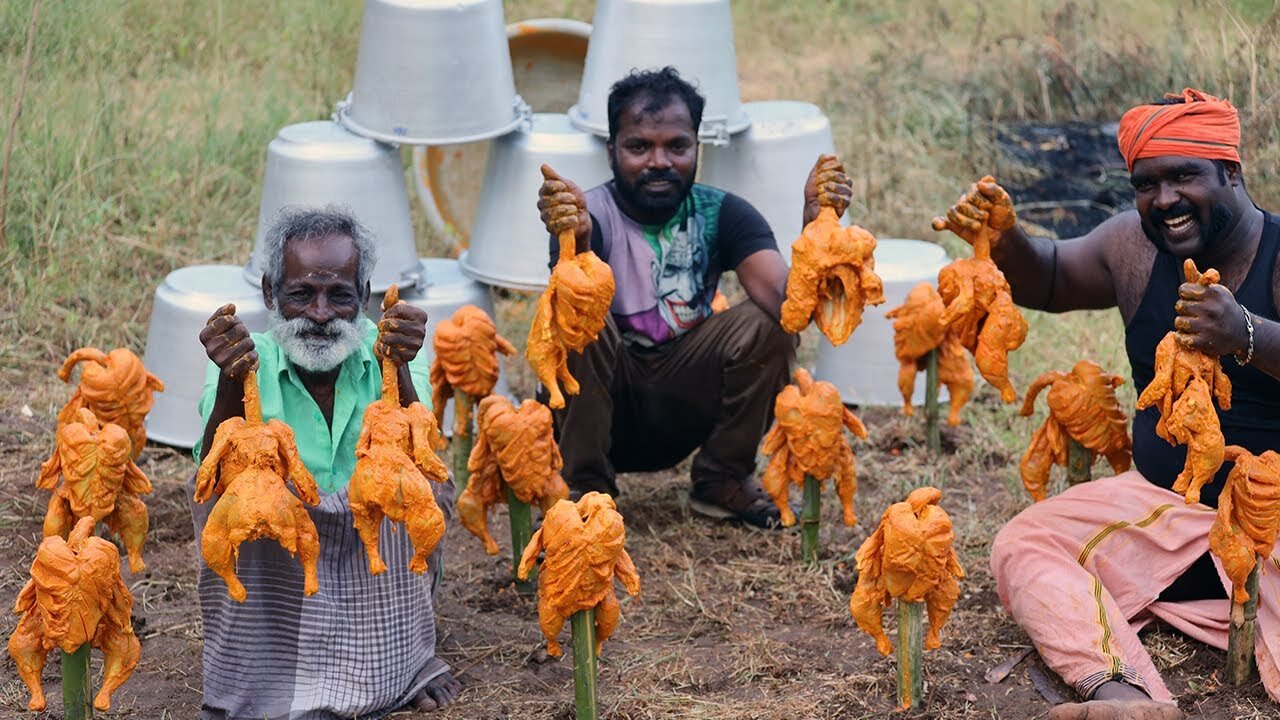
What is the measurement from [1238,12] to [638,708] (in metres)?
5.22

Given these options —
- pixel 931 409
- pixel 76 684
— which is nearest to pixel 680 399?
pixel 931 409

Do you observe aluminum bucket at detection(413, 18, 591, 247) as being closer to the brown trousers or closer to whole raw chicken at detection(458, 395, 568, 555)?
the brown trousers

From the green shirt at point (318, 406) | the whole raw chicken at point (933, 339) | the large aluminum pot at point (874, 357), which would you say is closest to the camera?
the green shirt at point (318, 406)

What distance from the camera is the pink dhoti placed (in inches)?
123

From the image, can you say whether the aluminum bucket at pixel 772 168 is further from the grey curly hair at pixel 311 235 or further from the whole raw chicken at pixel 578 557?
the whole raw chicken at pixel 578 557

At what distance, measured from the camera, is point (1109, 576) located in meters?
3.37

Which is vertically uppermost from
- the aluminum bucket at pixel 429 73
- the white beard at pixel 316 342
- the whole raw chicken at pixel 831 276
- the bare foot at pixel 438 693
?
the aluminum bucket at pixel 429 73

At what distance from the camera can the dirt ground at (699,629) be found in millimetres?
3172

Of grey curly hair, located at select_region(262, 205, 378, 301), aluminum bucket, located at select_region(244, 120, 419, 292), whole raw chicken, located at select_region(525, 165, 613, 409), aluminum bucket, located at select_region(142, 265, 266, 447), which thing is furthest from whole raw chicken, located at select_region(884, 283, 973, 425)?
aluminum bucket, located at select_region(142, 265, 266, 447)

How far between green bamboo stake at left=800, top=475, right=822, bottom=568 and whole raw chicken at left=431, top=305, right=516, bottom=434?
84cm

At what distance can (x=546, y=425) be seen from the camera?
346 centimetres

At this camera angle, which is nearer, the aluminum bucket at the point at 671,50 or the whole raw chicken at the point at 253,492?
the whole raw chicken at the point at 253,492

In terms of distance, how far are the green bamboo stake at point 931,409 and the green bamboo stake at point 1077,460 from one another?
696 mm

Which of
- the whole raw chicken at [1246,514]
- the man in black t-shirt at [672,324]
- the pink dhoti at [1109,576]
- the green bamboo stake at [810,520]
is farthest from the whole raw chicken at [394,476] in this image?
the whole raw chicken at [1246,514]
